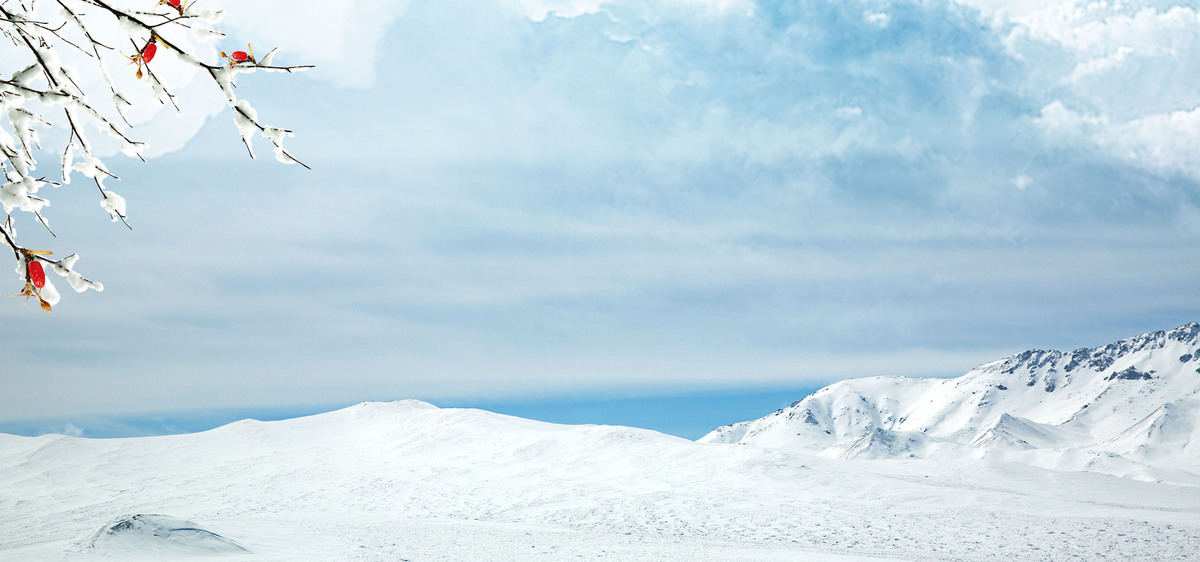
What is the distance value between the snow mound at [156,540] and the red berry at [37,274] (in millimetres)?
25411

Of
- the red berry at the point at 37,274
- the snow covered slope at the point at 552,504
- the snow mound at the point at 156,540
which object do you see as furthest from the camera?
the snow covered slope at the point at 552,504

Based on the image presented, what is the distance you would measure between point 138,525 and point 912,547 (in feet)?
89.4

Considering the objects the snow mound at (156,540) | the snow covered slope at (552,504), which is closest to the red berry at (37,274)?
the snow covered slope at (552,504)

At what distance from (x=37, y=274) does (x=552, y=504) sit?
1397 inches

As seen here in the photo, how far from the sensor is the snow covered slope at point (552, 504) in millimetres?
26844

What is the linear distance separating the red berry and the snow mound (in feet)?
83.4

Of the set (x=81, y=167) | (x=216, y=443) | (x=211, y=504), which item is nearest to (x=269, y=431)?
(x=216, y=443)

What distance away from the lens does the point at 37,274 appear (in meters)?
3.37

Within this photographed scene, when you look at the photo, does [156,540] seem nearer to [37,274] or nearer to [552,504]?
[552,504]

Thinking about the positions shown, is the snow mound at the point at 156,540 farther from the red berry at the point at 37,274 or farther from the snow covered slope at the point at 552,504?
the red berry at the point at 37,274

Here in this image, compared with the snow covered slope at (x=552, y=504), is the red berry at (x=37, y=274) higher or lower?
higher

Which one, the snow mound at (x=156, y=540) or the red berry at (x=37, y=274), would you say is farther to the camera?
the snow mound at (x=156, y=540)

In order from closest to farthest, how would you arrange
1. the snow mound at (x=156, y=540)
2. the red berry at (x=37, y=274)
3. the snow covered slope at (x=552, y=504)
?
1. the red berry at (x=37, y=274)
2. the snow mound at (x=156, y=540)
3. the snow covered slope at (x=552, y=504)

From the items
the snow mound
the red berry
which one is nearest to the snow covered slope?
the snow mound
